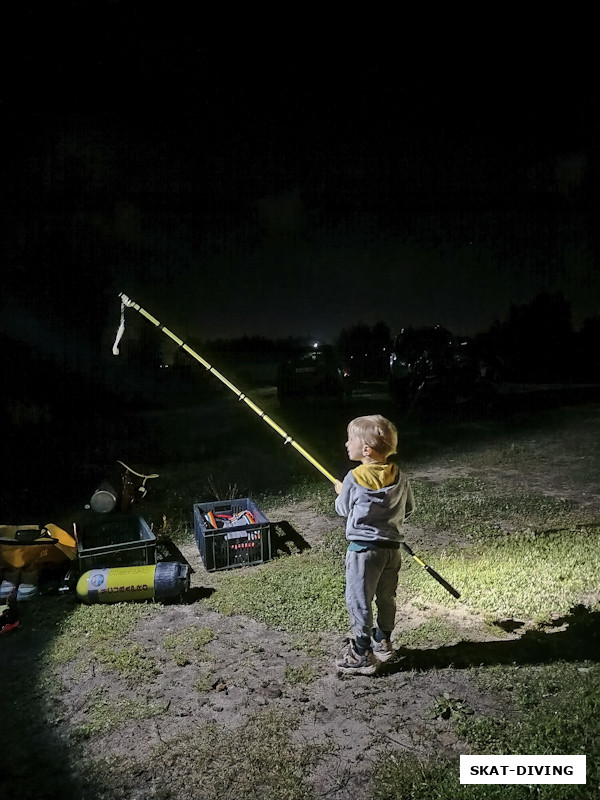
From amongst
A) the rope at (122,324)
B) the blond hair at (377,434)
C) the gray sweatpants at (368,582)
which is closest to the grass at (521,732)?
the gray sweatpants at (368,582)

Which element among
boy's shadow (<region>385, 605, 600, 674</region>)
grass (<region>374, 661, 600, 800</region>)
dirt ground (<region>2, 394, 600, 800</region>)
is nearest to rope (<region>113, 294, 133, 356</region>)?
dirt ground (<region>2, 394, 600, 800</region>)

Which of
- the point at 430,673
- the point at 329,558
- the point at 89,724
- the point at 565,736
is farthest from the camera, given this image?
the point at 329,558

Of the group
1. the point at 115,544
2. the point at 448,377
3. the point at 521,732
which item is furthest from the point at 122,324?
the point at 448,377

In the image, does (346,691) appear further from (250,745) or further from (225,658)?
(225,658)

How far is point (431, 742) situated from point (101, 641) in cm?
290

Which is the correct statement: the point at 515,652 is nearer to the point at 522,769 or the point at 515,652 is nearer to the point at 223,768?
the point at 522,769

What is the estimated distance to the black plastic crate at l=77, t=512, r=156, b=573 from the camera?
Answer: 5.98m

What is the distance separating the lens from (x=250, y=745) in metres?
3.50

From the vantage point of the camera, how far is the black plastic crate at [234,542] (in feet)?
20.9

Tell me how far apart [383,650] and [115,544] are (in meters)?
3.35

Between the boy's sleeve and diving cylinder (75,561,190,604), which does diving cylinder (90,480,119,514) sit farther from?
the boy's sleeve

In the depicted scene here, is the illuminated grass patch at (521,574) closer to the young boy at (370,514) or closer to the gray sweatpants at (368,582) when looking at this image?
the gray sweatpants at (368,582)

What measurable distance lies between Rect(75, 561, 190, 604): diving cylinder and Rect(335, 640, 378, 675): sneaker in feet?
6.55

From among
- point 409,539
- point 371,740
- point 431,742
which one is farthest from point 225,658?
point 409,539
